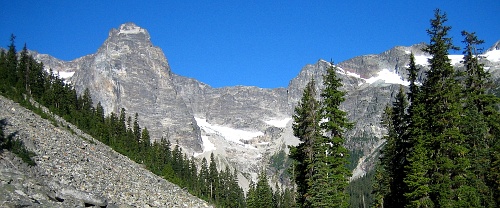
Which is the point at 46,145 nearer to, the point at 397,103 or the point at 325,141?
the point at 325,141

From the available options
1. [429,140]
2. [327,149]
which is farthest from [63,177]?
[429,140]

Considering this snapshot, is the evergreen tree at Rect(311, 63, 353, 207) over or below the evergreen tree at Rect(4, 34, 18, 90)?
below

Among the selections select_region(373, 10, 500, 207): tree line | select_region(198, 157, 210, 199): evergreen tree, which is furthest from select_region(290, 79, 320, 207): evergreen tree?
select_region(198, 157, 210, 199): evergreen tree

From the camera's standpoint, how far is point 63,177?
35156mm

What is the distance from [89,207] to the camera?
A: 2638 cm

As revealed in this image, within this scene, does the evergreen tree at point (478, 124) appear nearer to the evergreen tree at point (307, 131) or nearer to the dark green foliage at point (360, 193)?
the evergreen tree at point (307, 131)

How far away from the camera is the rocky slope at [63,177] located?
22.8 m

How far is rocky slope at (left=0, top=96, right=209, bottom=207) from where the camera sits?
22.8m

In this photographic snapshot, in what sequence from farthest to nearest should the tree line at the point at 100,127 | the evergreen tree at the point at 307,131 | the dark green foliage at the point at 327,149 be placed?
the tree line at the point at 100,127, the evergreen tree at the point at 307,131, the dark green foliage at the point at 327,149

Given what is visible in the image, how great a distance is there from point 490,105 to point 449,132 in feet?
39.5

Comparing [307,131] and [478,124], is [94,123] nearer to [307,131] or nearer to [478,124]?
[307,131]

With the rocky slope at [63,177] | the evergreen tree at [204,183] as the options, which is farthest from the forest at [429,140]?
the evergreen tree at [204,183]

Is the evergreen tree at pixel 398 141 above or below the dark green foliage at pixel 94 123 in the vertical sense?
below

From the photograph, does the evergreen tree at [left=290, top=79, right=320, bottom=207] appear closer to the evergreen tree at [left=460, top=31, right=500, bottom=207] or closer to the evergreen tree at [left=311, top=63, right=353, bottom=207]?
the evergreen tree at [left=311, top=63, right=353, bottom=207]
